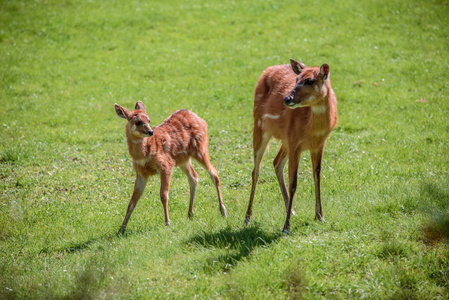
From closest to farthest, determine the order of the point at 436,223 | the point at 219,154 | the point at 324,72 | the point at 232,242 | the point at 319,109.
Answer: the point at 436,223 < the point at 232,242 < the point at 324,72 < the point at 319,109 < the point at 219,154

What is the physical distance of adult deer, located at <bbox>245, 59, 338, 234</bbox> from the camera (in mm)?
6484

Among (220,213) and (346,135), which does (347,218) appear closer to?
(220,213)

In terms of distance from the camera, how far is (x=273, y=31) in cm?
1845

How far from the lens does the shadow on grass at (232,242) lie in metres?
5.69

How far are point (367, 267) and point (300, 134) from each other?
2209mm

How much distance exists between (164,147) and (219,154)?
286cm

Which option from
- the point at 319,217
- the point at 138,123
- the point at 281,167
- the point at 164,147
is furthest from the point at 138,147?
the point at 319,217

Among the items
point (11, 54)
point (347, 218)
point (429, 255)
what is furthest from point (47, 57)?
point (429, 255)

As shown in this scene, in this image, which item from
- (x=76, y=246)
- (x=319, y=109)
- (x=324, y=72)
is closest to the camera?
(x=324, y=72)

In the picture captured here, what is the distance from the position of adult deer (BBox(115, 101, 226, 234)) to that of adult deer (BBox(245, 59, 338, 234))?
1.26 meters

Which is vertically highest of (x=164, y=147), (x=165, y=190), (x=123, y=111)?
(x=123, y=111)

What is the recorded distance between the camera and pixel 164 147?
8.08 metres

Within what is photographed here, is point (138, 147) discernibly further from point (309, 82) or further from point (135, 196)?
point (309, 82)

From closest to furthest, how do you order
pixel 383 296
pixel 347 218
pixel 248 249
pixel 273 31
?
1. pixel 383 296
2. pixel 248 249
3. pixel 347 218
4. pixel 273 31
